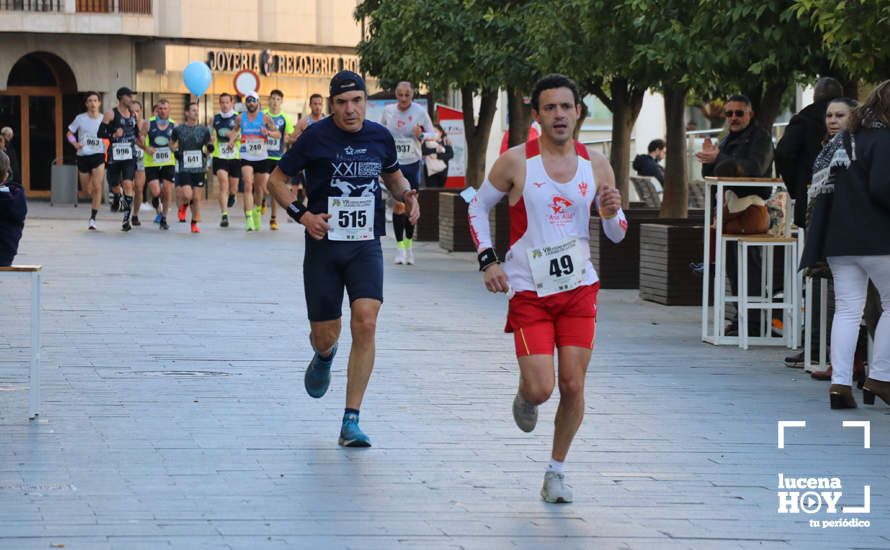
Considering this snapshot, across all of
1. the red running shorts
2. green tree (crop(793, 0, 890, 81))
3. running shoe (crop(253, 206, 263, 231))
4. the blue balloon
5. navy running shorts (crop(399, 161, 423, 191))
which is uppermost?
the blue balloon

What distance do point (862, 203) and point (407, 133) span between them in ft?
35.9

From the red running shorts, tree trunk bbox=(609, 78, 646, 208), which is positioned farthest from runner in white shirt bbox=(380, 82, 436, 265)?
the red running shorts

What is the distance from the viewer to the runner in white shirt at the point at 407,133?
20.2 meters

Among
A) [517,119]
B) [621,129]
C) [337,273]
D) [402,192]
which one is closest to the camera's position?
[337,273]

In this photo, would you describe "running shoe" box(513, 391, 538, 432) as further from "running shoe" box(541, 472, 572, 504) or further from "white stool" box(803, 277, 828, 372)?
"white stool" box(803, 277, 828, 372)

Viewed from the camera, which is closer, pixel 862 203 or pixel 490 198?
pixel 490 198

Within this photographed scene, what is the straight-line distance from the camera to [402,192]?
916cm

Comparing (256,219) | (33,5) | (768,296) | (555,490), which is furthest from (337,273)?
(33,5)

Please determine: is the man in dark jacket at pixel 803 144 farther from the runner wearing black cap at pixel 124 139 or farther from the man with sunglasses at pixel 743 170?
the runner wearing black cap at pixel 124 139

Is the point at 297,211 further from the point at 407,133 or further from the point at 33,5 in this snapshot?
the point at 33,5

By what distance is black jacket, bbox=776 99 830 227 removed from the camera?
38.6ft

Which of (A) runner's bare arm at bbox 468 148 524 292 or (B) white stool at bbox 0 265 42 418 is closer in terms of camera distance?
(A) runner's bare arm at bbox 468 148 524 292

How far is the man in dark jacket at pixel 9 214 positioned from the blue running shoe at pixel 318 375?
68.7 inches

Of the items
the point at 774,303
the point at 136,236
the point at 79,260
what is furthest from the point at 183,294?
A: the point at 136,236
